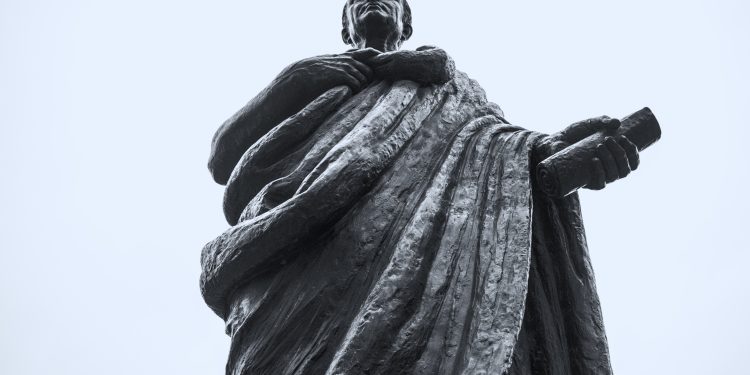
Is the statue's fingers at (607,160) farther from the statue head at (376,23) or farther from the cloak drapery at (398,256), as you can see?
the statue head at (376,23)

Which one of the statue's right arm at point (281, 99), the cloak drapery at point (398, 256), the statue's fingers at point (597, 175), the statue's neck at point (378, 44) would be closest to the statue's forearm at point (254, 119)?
the statue's right arm at point (281, 99)

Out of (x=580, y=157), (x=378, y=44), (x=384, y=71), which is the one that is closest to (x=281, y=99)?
(x=384, y=71)

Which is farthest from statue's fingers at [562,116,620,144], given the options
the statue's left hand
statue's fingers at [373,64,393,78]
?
statue's fingers at [373,64,393,78]

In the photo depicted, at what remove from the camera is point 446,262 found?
2.98m

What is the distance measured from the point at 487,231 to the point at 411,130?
676mm

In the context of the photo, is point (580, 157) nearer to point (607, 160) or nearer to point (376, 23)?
point (607, 160)

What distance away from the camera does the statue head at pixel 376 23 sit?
4902mm

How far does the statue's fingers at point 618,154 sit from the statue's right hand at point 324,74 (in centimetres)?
119

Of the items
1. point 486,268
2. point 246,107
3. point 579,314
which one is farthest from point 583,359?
point 246,107

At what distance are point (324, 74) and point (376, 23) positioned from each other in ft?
3.32

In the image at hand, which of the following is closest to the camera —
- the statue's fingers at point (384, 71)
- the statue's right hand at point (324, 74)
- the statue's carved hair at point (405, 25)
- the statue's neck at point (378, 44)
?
the statue's right hand at point (324, 74)

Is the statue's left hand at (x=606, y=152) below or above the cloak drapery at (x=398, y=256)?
above

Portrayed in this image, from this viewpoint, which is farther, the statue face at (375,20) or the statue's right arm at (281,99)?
the statue face at (375,20)

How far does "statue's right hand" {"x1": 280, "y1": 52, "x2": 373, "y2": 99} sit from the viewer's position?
13.0 ft
